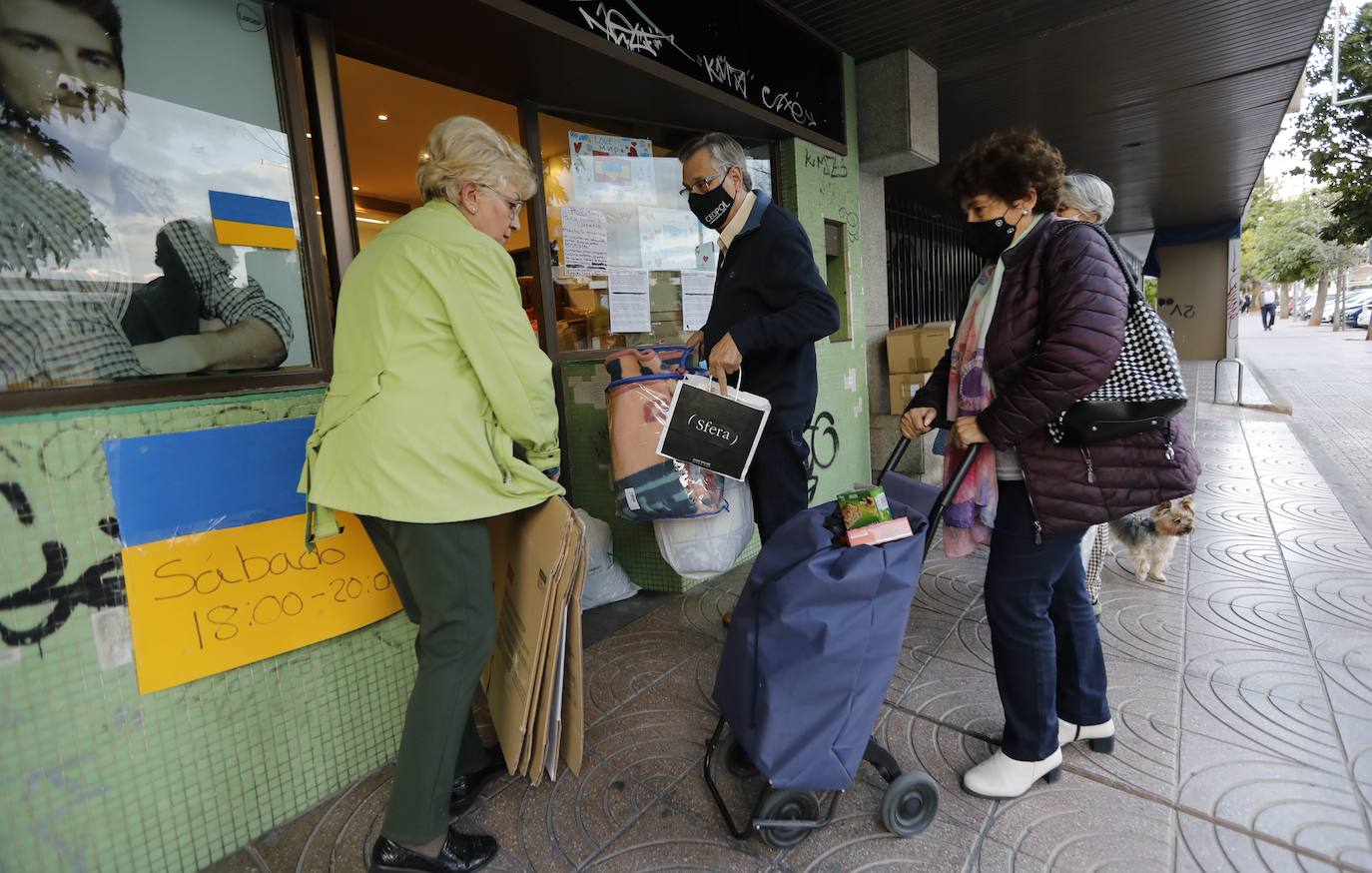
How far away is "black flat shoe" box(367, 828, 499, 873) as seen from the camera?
1775mm

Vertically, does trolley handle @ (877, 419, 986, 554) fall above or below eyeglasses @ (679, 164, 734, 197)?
below

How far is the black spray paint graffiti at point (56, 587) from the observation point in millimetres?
1574

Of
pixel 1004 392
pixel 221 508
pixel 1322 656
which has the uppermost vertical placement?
pixel 1004 392

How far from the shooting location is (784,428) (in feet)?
8.33

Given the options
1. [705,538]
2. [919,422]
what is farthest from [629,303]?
[919,422]

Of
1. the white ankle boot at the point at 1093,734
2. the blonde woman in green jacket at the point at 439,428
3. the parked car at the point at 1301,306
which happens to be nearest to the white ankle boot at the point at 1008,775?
the white ankle boot at the point at 1093,734

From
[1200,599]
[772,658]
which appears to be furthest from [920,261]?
[772,658]

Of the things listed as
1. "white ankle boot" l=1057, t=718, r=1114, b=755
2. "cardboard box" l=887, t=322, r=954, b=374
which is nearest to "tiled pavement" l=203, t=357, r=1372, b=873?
"white ankle boot" l=1057, t=718, r=1114, b=755

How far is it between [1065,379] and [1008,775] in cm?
120

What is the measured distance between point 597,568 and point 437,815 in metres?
1.83

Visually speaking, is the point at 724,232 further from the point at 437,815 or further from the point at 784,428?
the point at 437,815

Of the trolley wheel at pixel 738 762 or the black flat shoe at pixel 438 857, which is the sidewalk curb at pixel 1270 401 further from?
the black flat shoe at pixel 438 857

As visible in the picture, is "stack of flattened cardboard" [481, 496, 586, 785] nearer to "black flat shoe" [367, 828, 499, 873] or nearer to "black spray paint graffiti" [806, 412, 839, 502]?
"black flat shoe" [367, 828, 499, 873]

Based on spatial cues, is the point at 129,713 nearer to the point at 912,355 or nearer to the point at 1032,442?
the point at 1032,442
